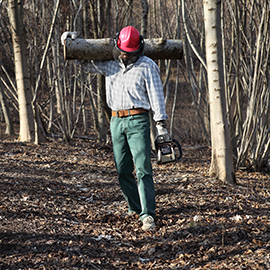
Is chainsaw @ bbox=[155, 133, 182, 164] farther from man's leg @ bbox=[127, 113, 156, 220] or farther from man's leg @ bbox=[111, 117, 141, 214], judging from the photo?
man's leg @ bbox=[111, 117, 141, 214]

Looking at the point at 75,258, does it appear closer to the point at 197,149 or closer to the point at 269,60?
the point at 269,60

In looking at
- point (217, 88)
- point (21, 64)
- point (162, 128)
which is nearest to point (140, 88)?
point (162, 128)

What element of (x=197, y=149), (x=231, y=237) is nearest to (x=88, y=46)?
(x=231, y=237)

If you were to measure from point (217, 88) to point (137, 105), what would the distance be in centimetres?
146

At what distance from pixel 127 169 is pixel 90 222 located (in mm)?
746

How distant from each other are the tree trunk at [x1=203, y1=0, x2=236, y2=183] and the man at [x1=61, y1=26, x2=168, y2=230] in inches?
49.0

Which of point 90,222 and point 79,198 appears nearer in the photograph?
point 90,222

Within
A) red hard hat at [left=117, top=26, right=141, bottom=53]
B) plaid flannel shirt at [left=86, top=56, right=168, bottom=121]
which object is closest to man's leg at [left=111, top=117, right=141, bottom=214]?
plaid flannel shirt at [left=86, top=56, right=168, bottom=121]

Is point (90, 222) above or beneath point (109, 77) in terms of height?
beneath

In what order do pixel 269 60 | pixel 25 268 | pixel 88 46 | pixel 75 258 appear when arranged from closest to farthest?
pixel 25 268, pixel 75 258, pixel 88 46, pixel 269 60

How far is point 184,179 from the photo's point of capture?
495 cm

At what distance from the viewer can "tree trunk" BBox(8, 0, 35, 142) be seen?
6629 millimetres

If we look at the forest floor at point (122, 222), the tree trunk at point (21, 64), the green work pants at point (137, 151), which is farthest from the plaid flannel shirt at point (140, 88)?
the tree trunk at point (21, 64)

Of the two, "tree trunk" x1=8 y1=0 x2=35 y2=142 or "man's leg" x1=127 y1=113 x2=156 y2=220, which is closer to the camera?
"man's leg" x1=127 y1=113 x2=156 y2=220
